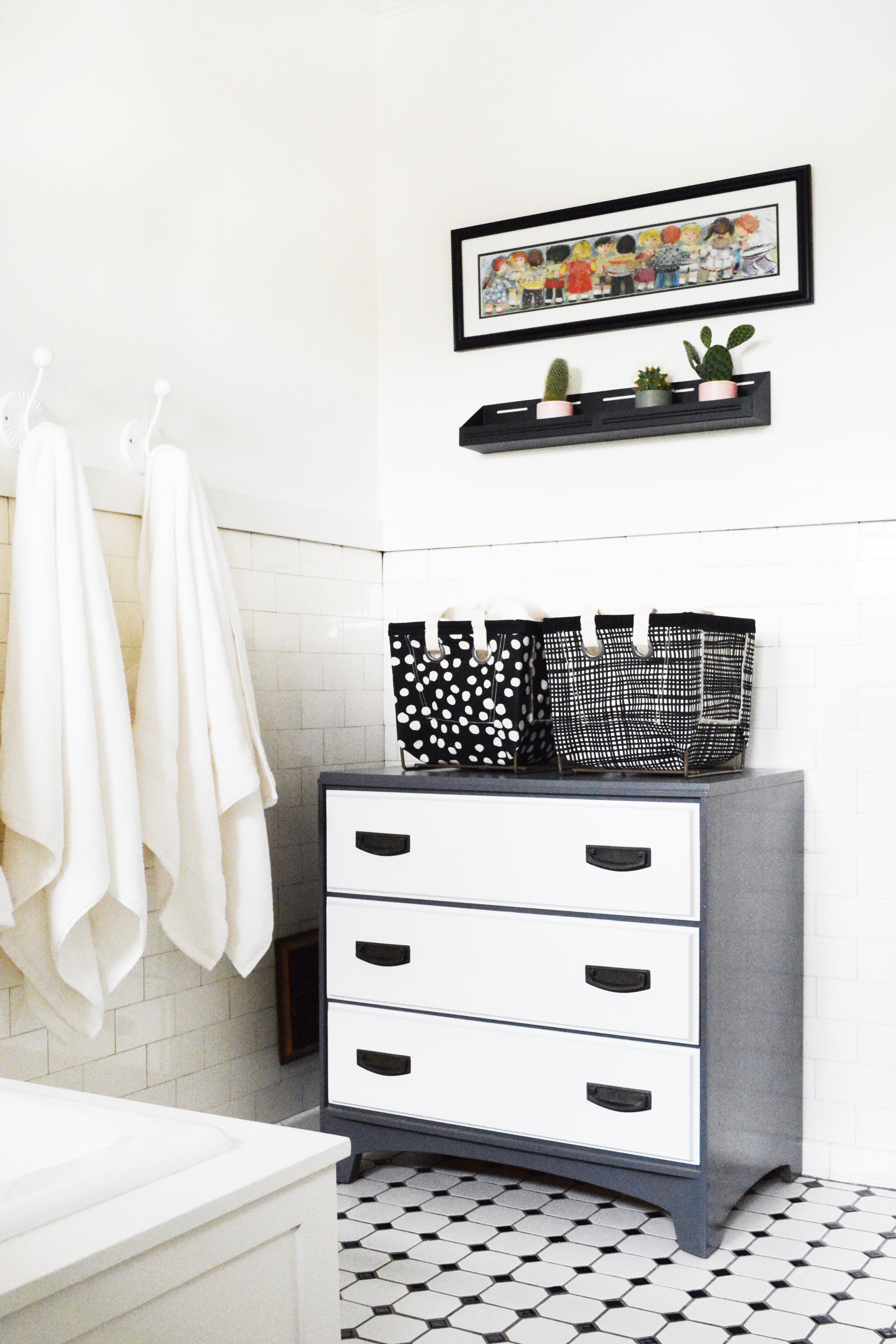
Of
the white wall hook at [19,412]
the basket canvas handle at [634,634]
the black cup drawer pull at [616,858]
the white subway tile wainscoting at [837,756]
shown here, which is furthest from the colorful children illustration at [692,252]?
the white wall hook at [19,412]

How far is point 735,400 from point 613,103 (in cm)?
83

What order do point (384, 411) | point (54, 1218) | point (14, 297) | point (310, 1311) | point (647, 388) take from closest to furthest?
point (54, 1218) → point (310, 1311) → point (14, 297) → point (647, 388) → point (384, 411)

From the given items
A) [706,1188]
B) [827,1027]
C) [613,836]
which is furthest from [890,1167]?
[613,836]

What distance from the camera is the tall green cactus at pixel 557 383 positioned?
2906 millimetres

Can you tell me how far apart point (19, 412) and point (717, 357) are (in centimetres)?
147

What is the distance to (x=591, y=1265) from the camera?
7.26ft

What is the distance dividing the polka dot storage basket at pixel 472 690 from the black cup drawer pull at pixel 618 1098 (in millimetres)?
678

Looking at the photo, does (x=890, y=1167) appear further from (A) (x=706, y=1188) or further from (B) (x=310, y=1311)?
(B) (x=310, y=1311)

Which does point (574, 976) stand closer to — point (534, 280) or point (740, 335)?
point (740, 335)

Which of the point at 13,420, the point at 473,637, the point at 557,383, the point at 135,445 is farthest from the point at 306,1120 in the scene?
the point at 557,383

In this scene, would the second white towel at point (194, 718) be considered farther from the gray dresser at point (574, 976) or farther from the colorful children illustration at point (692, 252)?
the colorful children illustration at point (692, 252)

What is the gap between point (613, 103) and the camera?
9.61 feet

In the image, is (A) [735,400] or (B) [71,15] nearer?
(B) [71,15]

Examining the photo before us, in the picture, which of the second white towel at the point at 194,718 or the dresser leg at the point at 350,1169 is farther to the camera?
the dresser leg at the point at 350,1169
